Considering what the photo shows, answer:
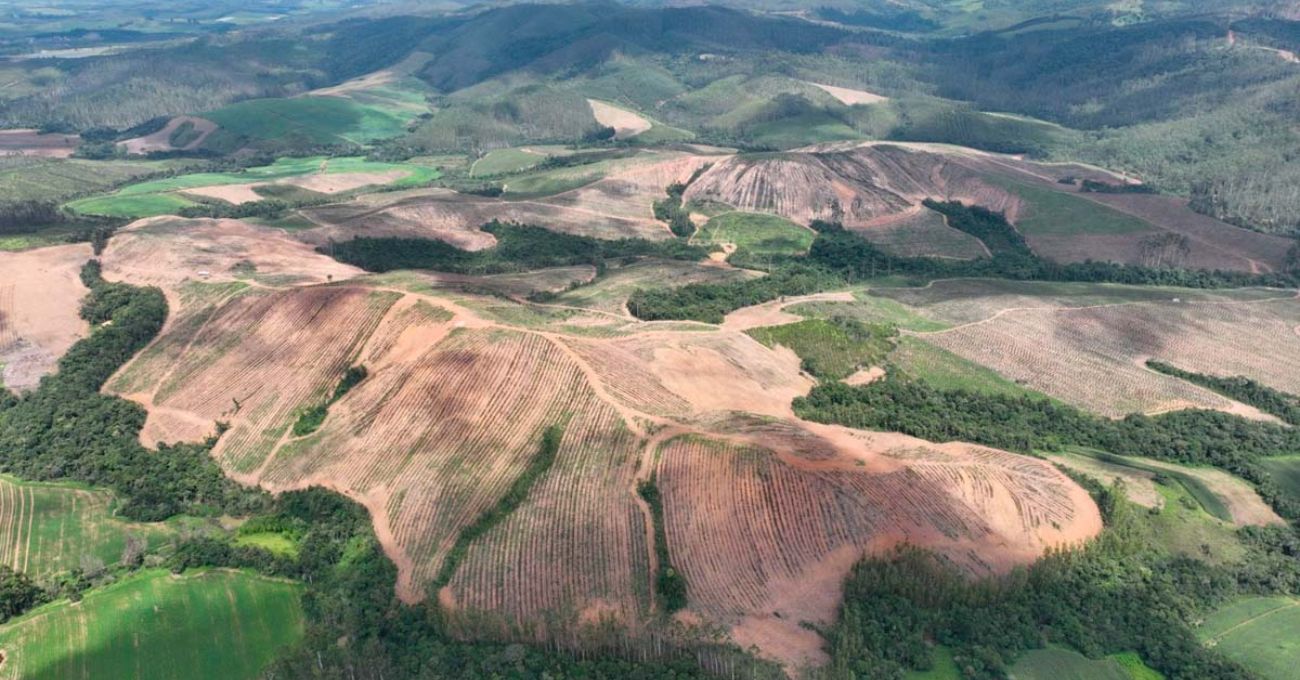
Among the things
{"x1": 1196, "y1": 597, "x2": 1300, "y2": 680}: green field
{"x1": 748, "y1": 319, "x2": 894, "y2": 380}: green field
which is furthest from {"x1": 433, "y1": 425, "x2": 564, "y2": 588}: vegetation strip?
{"x1": 1196, "y1": 597, "x2": 1300, "y2": 680}: green field

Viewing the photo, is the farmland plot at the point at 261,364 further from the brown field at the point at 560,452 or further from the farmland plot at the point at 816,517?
the farmland plot at the point at 816,517

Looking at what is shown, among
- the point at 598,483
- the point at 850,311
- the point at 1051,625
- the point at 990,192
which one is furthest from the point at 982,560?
the point at 990,192

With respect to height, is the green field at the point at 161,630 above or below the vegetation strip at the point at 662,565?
below

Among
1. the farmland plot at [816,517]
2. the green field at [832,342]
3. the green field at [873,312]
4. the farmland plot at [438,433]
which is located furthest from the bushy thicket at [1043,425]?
the farmland plot at [438,433]

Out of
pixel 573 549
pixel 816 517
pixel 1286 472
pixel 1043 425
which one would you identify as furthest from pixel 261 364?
pixel 1286 472

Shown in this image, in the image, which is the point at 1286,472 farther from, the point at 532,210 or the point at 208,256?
the point at 208,256

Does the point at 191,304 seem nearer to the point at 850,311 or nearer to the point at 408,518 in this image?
the point at 408,518
